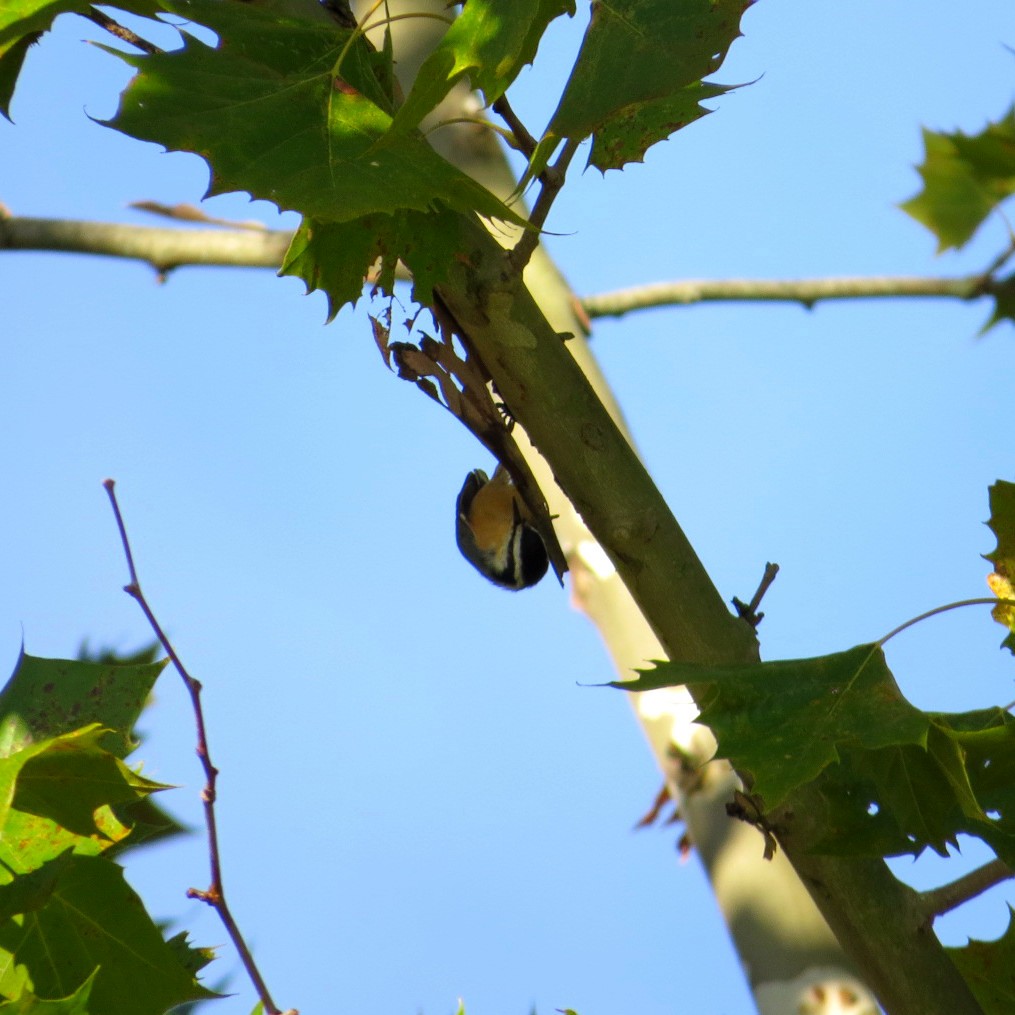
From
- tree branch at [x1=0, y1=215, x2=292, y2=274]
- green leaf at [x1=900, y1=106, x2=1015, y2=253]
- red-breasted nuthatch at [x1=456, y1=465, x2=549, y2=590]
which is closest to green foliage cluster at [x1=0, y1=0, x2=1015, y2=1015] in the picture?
red-breasted nuthatch at [x1=456, y1=465, x2=549, y2=590]

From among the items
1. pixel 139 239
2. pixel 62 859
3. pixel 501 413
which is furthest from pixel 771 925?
pixel 139 239

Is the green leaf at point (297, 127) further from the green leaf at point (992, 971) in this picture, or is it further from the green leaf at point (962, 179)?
the green leaf at point (962, 179)

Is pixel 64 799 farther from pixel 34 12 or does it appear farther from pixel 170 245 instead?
pixel 170 245

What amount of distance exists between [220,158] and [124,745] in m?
0.69

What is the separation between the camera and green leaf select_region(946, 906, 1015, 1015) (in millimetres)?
1389

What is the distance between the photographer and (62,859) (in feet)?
3.87

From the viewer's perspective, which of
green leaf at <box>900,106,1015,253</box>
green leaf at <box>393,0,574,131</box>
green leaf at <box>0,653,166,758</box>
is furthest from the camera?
green leaf at <box>900,106,1015,253</box>

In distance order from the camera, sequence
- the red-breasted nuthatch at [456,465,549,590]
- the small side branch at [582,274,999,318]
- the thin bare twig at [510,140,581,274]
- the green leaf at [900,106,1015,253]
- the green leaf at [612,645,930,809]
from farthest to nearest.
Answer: the small side branch at [582,274,999,318]
the green leaf at [900,106,1015,253]
the red-breasted nuthatch at [456,465,549,590]
the thin bare twig at [510,140,581,274]
the green leaf at [612,645,930,809]

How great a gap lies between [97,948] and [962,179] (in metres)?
3.00

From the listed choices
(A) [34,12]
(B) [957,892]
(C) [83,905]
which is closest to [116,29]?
(A) [34,12]

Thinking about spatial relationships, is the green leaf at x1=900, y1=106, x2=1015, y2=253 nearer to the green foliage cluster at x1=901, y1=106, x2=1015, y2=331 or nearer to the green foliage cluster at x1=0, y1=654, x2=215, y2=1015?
the green foliage cluster at x1=901, y1=106, x2=1015, y2=331

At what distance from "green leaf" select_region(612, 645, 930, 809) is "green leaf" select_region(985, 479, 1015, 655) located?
0.87 ft

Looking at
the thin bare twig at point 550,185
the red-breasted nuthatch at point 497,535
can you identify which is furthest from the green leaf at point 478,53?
the red-breasted nuthatch at point 497,535

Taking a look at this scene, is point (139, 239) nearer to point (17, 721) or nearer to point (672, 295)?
point (672, 295)
